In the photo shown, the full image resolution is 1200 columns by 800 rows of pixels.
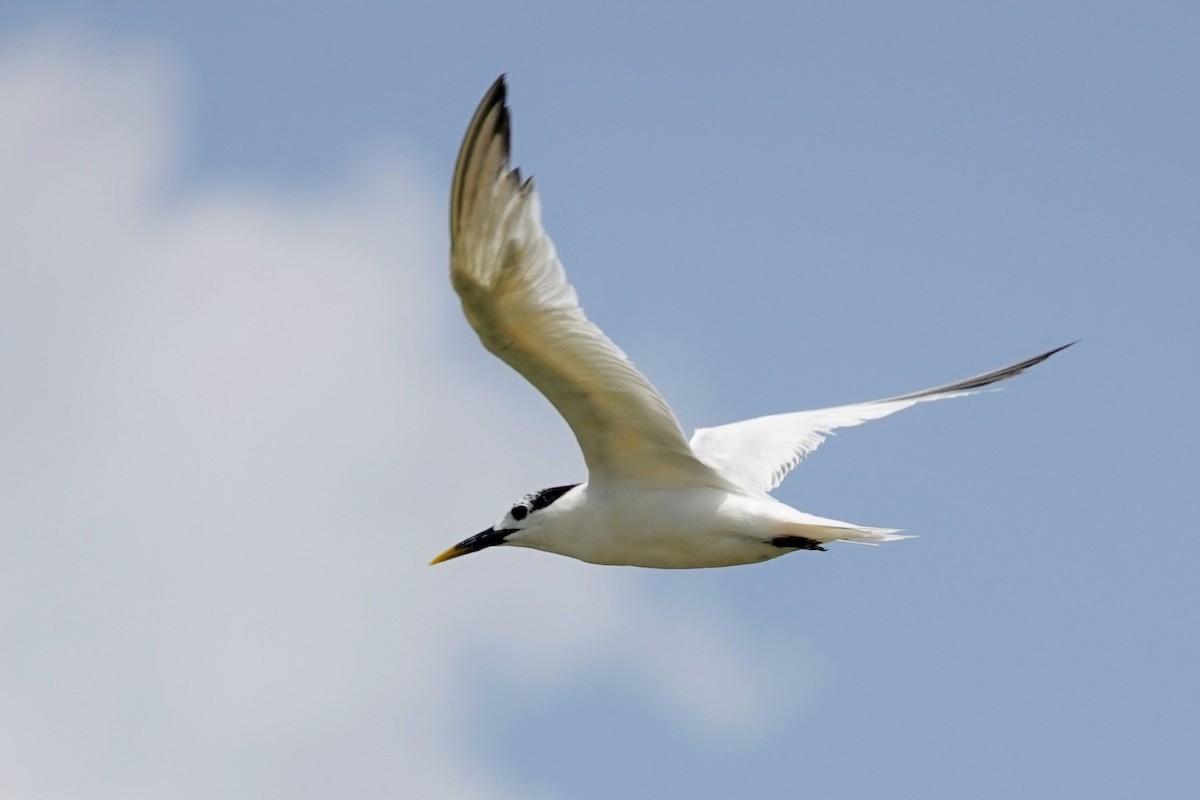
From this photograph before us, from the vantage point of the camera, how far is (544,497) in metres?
9.45

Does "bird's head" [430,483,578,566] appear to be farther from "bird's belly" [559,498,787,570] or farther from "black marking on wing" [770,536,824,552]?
"black marking on wing" [770,536,824,552]

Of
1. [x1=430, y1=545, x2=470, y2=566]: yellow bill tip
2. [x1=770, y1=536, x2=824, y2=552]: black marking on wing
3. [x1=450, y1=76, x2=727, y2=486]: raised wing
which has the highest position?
[x1=450, y1=76, x2=727, y2=486]: raised wing

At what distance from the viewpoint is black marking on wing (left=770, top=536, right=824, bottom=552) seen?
8.73 meters

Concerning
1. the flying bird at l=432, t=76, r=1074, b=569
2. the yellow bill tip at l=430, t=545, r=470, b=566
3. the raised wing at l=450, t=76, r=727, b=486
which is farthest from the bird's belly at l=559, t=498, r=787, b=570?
the yellow bill tip at l=430, t=545, r=470, b=566

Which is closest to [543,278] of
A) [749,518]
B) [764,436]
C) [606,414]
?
[606,414]

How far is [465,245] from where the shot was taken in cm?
754

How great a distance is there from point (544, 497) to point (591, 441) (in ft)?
2.51

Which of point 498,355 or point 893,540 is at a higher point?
point 498,355

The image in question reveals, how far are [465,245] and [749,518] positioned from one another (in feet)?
7.14

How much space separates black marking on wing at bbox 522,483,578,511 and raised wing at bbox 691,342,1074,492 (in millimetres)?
1133

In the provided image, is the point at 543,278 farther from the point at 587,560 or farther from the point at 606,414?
the point at 587,560

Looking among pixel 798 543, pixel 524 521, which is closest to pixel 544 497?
pixel 524 521

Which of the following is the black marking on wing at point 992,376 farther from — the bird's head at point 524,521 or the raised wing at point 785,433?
the bird's head at point 524,521

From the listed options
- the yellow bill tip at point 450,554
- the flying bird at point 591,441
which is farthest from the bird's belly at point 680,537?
the yellow bill tip at point 450,554
